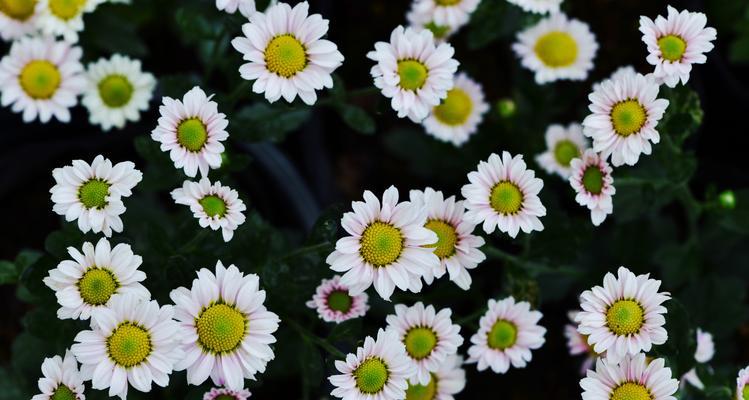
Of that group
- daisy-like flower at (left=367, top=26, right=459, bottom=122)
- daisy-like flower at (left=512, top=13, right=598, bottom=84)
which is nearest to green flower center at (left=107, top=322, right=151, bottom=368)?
daisy-like flower at (left=367, top=26, right=459, bottom=122)

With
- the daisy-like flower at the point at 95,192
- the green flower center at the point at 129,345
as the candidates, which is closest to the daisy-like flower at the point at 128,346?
the green flower center at the point at 129,345

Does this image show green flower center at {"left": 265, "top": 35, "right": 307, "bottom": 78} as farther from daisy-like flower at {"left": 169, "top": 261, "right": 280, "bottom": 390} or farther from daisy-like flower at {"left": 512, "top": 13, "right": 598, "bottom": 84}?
daisy-like flower at {"left": 512, "top": 13, "right": 598, "bottom": 84}

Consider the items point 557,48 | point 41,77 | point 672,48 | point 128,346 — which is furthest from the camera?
point 557,48

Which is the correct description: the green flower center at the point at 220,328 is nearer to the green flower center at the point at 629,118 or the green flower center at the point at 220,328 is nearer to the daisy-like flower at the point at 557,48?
the green flower center at the point at 629,118

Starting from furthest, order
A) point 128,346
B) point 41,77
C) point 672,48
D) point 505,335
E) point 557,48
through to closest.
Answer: point 557,48
point 41,77
point 505,335
point 672,48
point 128,346

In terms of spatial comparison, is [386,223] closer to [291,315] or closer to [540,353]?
[291,315]

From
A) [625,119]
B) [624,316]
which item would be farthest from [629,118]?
[624,316]

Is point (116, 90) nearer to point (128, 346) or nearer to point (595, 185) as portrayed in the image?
point (128, 346)
